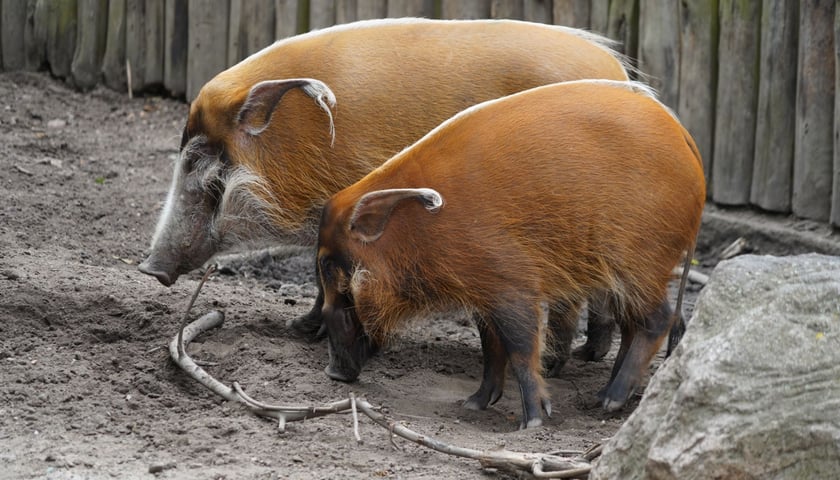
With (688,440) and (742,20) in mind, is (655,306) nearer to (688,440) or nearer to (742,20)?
(688,440)

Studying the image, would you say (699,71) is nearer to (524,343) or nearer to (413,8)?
(413,8)

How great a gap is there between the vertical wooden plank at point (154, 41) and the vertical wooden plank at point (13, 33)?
1184mm

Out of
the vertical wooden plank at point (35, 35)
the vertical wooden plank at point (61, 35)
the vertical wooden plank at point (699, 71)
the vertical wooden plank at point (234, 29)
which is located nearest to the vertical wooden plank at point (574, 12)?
the vertical wooden plank at point (699, 71)

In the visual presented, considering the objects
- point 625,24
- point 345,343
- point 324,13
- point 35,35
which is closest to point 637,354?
point 345,343

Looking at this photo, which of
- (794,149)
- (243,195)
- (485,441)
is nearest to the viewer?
(485,441)

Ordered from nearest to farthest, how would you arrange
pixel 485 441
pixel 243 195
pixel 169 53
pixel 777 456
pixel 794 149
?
pixel 777 456
pixel 485 441
pixel 243 195
pixel 794 149
pixel 169 53

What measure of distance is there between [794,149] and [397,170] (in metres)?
3.22

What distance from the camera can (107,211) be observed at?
23.4ft

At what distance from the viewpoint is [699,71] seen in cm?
725

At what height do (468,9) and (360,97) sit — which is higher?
(360,97)

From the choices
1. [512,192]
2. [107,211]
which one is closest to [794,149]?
[512,192]

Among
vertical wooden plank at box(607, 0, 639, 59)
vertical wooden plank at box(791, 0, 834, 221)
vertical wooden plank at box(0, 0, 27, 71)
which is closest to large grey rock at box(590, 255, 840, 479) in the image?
vertical wooden plank at box(791, 0, 834, 221)

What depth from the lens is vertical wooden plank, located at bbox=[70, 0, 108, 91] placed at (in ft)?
32.2

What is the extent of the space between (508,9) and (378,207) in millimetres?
3860
